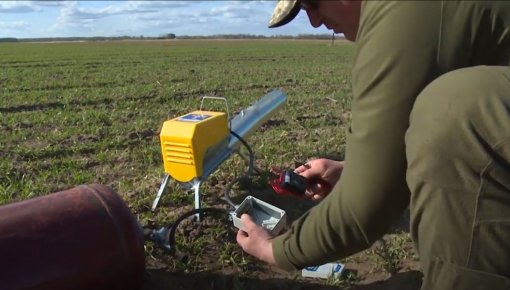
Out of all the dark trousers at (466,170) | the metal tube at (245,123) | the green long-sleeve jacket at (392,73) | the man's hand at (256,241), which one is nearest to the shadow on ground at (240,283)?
the metal tube at (245,123)

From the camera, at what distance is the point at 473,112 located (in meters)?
1.28

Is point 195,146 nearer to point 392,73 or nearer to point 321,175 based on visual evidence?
point 321,175

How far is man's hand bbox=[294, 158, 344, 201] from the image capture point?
228 cm

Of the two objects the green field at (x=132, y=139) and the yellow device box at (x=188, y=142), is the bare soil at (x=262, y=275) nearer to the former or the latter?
the green field at (x=132, y=139)

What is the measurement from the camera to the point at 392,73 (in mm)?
1303

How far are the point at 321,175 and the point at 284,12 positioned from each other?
891 mm

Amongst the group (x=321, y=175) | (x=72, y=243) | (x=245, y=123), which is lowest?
(x=72, y=243)

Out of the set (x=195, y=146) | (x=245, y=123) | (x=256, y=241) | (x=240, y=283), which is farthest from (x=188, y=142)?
(x=256, y=241)

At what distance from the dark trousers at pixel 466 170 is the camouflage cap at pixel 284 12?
17.9 inches

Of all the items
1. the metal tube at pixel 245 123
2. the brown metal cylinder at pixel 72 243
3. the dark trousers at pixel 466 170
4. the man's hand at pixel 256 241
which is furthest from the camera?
the metal tube at pixel 245 123

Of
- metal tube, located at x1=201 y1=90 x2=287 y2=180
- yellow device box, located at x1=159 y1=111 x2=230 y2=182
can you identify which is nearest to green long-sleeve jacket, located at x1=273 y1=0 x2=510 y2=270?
yellow device box, located at x1=159 y1=111 x2=230 y2=182

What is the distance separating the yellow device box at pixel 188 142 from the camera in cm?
326

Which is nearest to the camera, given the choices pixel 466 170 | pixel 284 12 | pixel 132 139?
pixel 466 170

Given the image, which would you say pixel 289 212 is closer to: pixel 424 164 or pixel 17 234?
pixel 17 234
